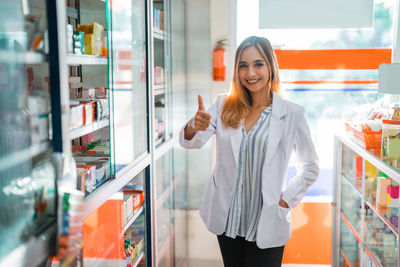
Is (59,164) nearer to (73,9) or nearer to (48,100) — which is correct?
(48,100)

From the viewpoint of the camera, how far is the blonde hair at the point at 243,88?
2.64m

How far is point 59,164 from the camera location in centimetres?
160

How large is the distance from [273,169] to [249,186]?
17cm

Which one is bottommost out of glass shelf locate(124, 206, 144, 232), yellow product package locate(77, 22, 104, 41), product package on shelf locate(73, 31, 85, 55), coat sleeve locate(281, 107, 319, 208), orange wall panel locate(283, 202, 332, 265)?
orange wall panel locate(283, 202, 332, 265)

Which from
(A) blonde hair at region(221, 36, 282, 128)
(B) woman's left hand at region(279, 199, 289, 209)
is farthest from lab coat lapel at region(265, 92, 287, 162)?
(B) woman's left hand at region(279, 199, 289, 209)

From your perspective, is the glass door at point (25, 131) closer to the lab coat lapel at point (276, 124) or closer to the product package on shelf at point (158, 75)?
the lab coat lapel at point (276, 124)

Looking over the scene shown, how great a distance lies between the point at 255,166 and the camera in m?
2.63

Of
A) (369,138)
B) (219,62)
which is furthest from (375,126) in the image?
(219,62)

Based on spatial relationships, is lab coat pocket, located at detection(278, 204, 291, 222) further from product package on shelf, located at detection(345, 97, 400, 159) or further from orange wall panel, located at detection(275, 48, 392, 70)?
orange wall panel, located at detection(275, 48, 392, 70)

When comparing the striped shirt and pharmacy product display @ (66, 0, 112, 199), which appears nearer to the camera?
pharmacy product display @ (66, 0, 112, 199)

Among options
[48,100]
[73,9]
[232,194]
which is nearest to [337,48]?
[232,194]

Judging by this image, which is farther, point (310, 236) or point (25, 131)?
point (310, 236)

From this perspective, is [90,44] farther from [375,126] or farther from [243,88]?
[375,126]

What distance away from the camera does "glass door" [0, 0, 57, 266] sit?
1.38m
